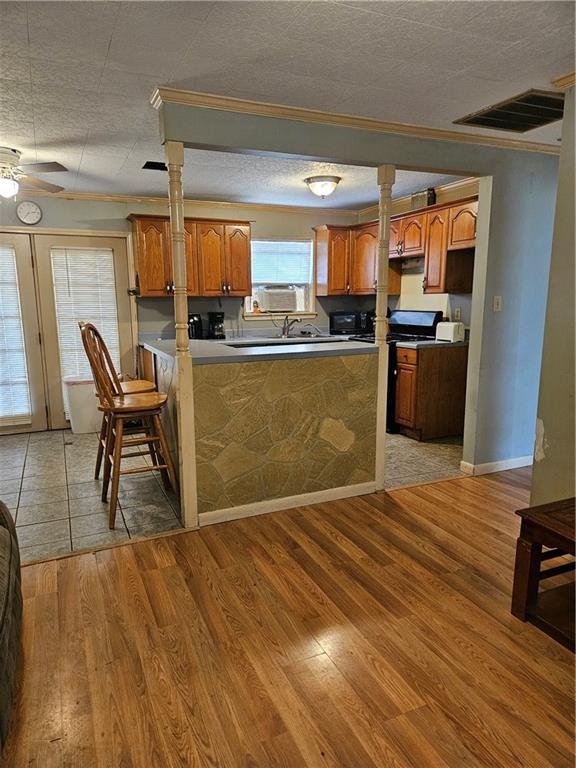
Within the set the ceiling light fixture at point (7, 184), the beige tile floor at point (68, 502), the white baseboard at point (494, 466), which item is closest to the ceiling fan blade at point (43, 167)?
the ceiling light fixture at point (7, 184)

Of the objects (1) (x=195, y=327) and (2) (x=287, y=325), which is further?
(2) (x=287, y=325)

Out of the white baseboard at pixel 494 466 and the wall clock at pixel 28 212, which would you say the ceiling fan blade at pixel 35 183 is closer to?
the wall clock at pixel 28 212

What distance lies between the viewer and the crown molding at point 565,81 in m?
2.39

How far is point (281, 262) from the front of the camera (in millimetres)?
5898

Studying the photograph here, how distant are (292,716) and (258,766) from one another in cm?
20

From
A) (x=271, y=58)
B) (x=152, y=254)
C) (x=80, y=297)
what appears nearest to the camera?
(x=271, y=58)

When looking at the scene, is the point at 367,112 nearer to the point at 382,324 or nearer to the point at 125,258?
the point at 382,324

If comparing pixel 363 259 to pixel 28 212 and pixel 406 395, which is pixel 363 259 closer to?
pixel 406 395

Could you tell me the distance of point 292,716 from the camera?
159 cm

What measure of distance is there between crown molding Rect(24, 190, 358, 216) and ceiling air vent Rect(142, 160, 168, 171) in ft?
3.50

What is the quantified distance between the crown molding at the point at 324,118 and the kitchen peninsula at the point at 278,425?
1.37 m

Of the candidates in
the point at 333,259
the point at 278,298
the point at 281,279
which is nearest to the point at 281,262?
the point at 281,279

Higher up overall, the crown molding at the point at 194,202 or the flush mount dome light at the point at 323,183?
the crown molding at the point at 194,202

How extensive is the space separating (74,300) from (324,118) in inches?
133
